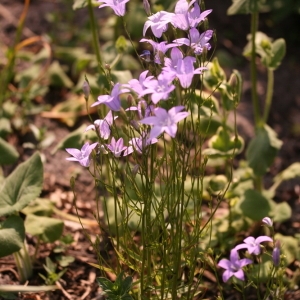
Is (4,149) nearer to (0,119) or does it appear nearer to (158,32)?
(0,119)

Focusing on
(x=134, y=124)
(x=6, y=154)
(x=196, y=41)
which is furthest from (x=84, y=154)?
(x=6, y=154)

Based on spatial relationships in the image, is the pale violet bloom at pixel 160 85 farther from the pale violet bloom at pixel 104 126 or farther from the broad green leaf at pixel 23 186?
the broad green leaf at pixel 23 186

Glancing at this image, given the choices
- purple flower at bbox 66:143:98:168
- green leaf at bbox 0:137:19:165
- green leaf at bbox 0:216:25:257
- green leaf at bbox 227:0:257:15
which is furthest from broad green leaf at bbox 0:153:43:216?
green leaf at bbox 227:0:257:15

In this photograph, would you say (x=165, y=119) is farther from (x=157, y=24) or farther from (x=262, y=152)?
(x=262, y=152)

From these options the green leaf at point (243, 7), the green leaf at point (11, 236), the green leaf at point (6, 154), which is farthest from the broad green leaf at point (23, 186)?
the green leaf at point (243, 7)

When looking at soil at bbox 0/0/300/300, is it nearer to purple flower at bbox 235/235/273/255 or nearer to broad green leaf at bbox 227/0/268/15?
purple flower at bbox 235/235/273/255
